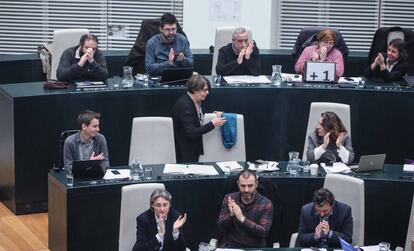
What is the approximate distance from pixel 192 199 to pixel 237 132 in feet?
3.61

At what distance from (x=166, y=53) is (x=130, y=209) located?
313cm

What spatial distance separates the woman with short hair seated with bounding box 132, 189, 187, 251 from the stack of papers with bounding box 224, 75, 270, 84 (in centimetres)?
297

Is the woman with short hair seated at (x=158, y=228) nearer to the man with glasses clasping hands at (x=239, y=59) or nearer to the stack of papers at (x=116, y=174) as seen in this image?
the stack of papers at (x=116, y=174)

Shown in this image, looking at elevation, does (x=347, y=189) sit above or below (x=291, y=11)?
below

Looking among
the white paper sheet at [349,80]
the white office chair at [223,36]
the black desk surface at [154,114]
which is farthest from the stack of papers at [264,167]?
the white office chair at [223,36]

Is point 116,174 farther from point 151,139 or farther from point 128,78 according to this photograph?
point 128,78

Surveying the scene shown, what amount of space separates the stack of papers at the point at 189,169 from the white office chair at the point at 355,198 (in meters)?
1.16

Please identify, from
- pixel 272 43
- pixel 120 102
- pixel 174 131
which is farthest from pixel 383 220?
pixel 272 43

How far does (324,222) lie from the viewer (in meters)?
8.29

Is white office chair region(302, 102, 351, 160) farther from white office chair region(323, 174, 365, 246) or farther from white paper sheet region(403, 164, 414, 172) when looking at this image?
white office chair region(323, 174, 365, 246)

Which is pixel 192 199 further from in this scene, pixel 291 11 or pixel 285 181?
pixel 291 11

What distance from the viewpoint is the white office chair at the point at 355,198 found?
340 inches

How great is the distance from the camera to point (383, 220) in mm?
9219

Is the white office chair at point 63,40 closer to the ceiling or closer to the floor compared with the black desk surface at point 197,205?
closer to the ceiling
